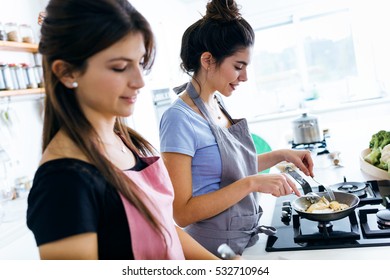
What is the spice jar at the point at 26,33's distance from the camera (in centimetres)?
187

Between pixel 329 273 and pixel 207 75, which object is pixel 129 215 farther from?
pixel 207 75

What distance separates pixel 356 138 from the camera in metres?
2.32

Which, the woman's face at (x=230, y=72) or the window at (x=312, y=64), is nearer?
the woman's face at (x=230, y=72)

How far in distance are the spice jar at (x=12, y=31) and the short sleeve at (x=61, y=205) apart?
1.49m

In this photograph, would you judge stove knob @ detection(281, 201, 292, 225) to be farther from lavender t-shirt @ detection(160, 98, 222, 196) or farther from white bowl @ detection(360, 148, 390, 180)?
white bowl @ detection(360, 148, 390, 180)

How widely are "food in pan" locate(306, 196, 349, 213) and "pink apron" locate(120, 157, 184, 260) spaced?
44 centimetres

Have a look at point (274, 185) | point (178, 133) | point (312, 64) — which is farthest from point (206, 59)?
point (312, 64)

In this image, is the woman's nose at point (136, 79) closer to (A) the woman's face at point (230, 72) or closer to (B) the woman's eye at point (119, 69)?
(B) the woman's eye at point (119, 69)

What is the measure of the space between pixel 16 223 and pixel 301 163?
1.11 m

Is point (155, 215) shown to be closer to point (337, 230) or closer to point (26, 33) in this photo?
point (337, 230)

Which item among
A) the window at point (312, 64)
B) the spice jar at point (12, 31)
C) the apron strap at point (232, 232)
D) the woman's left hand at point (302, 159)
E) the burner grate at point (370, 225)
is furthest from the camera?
the window at point (312, 64)

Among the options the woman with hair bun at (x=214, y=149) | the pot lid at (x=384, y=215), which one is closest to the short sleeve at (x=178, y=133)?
the woman with hair bun at (x=214, y=149)

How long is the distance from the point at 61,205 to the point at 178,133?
50 cm

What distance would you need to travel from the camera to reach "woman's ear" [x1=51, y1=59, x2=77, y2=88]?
588mm
